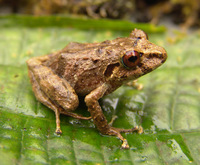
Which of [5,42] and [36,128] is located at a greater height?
[5,42]

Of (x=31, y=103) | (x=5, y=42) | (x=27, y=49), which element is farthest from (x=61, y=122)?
(x=5, y=42)

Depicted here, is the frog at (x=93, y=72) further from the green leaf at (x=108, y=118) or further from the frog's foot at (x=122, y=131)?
the green leaf at (x=108, y=118)

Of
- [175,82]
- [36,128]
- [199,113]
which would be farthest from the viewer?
[175,82]

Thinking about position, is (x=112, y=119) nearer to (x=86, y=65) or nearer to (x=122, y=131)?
(x=122, y=131)

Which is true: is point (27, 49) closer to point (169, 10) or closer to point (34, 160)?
point (34, 160)

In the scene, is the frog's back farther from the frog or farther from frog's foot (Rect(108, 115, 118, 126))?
frog's foot (Rect(108, 115, 118, 126))
